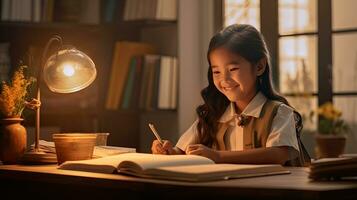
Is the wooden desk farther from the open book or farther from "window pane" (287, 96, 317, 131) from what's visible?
"window pane" (287, 96, 317, 131)

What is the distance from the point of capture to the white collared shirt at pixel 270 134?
256 centimetres

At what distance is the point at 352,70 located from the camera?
4.07m

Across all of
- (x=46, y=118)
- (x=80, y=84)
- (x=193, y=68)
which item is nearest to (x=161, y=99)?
(x=193, y=68)

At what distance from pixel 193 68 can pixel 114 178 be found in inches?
93.9

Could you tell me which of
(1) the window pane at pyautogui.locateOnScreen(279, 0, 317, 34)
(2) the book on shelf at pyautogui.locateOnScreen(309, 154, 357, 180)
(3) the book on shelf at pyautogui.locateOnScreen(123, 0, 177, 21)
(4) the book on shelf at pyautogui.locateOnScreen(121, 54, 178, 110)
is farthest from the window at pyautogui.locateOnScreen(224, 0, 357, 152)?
(2) the book on shelf at pyautogui.locateOnScreen(309, 154, 357, 180)

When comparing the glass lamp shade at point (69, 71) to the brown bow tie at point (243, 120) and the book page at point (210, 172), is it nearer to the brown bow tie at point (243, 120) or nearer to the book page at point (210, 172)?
the brown bow tie at point (243, 120)

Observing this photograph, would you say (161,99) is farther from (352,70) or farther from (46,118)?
(352,70)

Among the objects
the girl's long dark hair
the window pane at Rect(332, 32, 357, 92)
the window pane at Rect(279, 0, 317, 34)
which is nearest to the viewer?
the girl's long dark hair

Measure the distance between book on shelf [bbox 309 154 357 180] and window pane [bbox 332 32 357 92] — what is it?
217cm

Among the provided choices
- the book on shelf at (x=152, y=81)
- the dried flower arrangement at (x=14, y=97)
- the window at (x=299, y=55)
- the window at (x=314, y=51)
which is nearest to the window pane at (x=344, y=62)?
the window at (x=314, y=51)

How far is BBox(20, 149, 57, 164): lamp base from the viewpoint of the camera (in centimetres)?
257

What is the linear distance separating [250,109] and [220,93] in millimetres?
198

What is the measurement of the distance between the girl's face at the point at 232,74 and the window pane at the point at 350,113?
1334 mm

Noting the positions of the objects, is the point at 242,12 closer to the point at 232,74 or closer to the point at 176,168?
the point at 232,74
